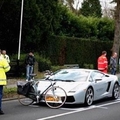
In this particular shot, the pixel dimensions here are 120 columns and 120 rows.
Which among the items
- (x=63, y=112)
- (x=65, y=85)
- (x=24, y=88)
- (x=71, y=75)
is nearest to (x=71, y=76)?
(x=71, y=75)

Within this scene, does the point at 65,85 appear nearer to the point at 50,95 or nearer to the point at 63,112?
the point at 50,95

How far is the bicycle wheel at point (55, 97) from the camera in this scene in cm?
1280

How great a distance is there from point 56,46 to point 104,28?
11.7 metres

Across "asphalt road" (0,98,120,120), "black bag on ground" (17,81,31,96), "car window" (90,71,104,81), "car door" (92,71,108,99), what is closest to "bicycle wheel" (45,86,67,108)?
"asphalt road" (0,98,120,120)

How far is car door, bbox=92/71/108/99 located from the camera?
558 inches

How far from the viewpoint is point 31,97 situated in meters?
13.1

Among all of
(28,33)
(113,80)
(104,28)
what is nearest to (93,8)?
(104,28)

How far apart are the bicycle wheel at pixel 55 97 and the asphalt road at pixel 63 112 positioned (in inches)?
8.1

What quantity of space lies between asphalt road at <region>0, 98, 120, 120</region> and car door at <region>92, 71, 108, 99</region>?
1.42 feet

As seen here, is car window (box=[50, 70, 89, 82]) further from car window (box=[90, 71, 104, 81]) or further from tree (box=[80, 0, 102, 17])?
tree (box=[80, 0, 102, 17])

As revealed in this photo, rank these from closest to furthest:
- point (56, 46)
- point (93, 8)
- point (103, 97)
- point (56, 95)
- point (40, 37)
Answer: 1. point (56, 95)
2. point (103, 97)
3. point (40, 37)
4. point (56, 46)
5. point (93, 8)

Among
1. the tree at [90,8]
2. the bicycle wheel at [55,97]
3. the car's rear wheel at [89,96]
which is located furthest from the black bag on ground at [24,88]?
the tree at [90,8]

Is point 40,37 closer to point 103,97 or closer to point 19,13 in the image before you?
point 19,13

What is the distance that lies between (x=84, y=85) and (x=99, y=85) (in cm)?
113
